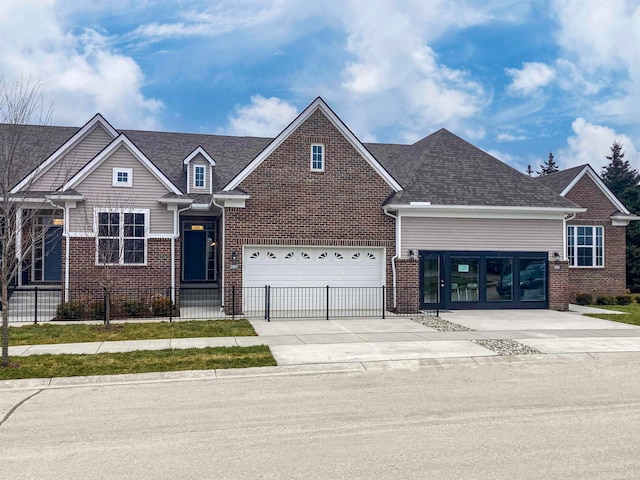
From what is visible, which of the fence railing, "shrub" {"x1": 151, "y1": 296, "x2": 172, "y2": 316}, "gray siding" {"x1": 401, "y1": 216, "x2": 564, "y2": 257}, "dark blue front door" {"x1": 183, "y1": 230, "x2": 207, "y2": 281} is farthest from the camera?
"dark blue front door" {"x1": 183, "y1": 230, "x2": 207, "y2": 281}

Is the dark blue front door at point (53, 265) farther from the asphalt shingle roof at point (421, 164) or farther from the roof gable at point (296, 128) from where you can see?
the roof gable at point (296, 128)

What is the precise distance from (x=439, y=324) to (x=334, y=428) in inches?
386

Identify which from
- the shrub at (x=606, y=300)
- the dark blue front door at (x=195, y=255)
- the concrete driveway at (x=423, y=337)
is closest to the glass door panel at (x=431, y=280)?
the concrete driveway at (x=423, y=337)

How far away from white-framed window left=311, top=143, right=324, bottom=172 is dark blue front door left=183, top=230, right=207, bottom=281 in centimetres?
802

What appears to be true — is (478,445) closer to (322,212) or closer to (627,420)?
(627,420)

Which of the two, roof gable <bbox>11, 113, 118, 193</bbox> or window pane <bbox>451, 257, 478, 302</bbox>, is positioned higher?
roof gable <bbox>11, 113, 118, 193</bbox>

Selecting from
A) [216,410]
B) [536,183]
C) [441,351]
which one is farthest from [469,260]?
[216,410]

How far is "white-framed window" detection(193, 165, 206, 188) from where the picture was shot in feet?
72.6

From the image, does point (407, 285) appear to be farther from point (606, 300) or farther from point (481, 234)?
point (606, 300)

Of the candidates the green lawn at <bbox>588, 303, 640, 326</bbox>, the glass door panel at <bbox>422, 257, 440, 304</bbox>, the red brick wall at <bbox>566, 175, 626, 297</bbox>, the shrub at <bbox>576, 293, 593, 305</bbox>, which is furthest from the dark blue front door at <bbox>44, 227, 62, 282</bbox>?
the red brick wall at <bbox>566, 175, 626, 297</bbox>

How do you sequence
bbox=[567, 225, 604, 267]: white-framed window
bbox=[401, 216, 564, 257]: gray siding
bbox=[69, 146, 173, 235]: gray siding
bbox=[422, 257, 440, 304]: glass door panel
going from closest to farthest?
bbox=[69, 146, 173, 235]: gray siding < bbox=[401, 216, 564, 257]: gray siding < bbox=[422, 257, 440, 304]: glass door panel < bbox=[567, 225, 604, 267]: white-framed window

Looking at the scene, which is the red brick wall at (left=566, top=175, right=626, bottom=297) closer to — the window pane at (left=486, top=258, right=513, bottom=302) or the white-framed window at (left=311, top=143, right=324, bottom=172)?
the window pane at (left=486, top=258, right=513, bottom=302)

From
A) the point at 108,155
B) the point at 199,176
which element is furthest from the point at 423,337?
the point at 199,176

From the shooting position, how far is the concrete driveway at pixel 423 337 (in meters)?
11.6
